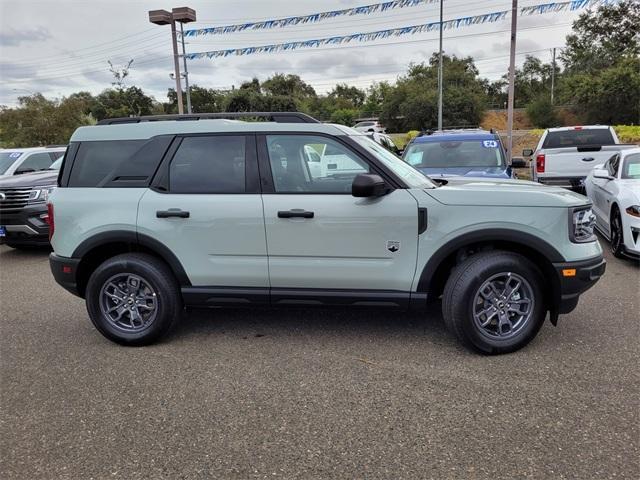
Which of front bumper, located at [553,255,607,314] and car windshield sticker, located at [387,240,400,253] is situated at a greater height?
car windshield sticker, located at [387,240,400,253]

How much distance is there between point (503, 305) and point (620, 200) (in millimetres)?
3669

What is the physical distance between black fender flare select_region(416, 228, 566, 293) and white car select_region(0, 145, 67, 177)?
8.81 m

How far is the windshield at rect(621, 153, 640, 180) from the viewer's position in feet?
23.0

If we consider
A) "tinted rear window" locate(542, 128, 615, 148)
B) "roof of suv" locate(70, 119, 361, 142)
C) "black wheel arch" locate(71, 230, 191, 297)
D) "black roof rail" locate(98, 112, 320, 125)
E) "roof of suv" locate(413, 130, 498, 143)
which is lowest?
"black wheel arch" locate(71, 230, 191, 297)

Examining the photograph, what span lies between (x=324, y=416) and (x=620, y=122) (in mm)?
46964

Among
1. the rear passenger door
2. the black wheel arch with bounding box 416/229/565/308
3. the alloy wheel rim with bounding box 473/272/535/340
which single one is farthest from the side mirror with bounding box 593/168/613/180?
the rear passenger door

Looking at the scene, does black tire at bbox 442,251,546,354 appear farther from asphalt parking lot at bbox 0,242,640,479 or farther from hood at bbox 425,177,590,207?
hood at bbox 425,177,590,207

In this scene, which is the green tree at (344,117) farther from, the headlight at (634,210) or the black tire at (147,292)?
the black tire at (147,292)

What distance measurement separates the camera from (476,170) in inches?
299

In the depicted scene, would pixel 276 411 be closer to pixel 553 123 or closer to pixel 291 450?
pixel 291 450

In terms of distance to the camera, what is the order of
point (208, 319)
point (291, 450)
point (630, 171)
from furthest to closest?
point (630, 171) → point (208, 319) → point (291, 450)

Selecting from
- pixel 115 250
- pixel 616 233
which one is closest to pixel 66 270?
pixel 115 250

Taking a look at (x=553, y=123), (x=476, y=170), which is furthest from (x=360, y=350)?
(x=553, y=123)

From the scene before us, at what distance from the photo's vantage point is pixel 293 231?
398 cm
